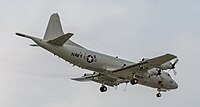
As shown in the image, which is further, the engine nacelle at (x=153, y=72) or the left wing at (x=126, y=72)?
the engine nacelle at (x=153, y=72)

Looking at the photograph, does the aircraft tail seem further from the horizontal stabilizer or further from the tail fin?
the horizontal stabilizer

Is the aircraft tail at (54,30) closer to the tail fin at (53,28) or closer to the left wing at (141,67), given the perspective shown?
the tail fin at (53,28)

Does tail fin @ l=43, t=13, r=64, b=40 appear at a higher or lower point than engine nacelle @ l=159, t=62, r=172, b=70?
higher

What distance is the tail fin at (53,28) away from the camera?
66.0m

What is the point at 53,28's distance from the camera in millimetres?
66562

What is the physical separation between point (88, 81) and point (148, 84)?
24.9ft

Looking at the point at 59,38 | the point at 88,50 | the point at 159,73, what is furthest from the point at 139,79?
the point at 59,38

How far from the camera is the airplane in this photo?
64188 mm

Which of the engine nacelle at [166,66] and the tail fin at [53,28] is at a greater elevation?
the tail fin at [53,28]

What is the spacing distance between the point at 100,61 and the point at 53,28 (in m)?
6.14

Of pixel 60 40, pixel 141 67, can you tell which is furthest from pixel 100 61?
pixel 60 40

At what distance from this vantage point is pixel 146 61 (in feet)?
214

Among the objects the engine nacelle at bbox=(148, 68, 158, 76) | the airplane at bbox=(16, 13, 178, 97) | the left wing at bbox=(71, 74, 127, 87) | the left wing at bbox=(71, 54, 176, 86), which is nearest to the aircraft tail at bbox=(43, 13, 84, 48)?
the airplane at bbox=(16, 13, 178, 97)

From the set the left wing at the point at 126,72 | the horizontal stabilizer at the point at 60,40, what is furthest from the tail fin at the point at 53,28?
the left wing at the point at 126,72
